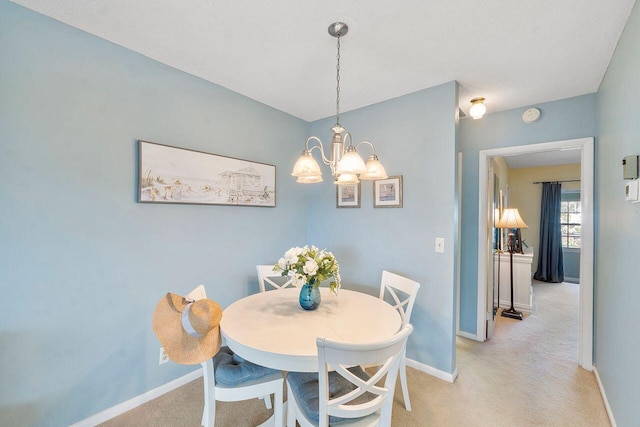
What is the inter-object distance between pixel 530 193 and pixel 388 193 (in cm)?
531

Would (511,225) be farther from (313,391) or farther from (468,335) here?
(313,391)

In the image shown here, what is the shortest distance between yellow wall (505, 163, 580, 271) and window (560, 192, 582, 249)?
33 centimetres

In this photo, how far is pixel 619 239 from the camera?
5.53ft

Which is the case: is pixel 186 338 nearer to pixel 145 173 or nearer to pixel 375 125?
pixel 145 173

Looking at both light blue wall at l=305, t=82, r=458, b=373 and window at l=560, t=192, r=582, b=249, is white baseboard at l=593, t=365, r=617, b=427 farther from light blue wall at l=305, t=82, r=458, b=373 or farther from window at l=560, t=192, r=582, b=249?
window at l=560, t=192, r=582, b=249

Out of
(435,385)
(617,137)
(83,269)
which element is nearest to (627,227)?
(617,137)

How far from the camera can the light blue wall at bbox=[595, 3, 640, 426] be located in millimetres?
1414

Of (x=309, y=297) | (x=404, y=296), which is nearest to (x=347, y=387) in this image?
(x=309, y=297)

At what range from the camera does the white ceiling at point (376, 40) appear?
148 cm

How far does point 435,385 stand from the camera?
218cm

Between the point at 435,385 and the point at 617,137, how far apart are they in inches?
85.1

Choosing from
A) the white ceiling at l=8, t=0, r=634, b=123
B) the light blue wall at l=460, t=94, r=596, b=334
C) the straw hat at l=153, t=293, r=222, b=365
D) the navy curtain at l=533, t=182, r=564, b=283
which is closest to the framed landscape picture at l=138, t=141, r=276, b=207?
the white ceiling at l=8, t=0, r=634, b=123

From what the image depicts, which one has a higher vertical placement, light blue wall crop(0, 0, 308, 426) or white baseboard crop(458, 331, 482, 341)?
light blue wall crop(0, 0, 308, 426)

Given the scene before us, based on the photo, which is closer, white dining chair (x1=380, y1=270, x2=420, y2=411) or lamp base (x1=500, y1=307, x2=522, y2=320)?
white dining chair (x1=380, y1=270, x2=420, y2=411)
